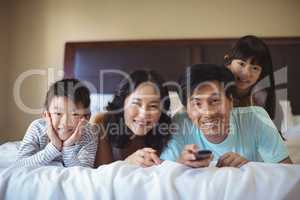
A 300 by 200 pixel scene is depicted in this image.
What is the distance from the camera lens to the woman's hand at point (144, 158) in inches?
32.0

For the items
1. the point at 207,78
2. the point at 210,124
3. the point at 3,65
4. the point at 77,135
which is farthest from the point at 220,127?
the point at 3,65

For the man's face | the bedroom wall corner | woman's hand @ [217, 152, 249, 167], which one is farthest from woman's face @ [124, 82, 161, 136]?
the bedroom wall corner

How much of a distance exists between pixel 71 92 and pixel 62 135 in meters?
0.13

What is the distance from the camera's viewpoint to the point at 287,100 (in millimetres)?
1136

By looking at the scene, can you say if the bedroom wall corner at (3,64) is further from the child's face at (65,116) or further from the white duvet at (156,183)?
the white duvet at (156,183)

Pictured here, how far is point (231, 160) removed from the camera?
805 millimetres

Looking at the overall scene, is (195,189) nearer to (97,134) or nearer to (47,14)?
(97,134)

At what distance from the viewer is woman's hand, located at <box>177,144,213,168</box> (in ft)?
2.55

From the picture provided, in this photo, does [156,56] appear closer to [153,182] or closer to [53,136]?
[53,136]

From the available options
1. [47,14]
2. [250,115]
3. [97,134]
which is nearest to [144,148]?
[97,134]

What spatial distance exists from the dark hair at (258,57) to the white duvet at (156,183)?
0.33 m

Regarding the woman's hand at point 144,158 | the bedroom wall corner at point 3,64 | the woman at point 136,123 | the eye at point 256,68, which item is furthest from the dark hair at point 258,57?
the bedroom wall corner at point 3,64

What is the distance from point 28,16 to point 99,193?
908mm

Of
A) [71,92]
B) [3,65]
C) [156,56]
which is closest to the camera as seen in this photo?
[71,92]
